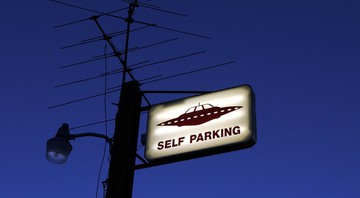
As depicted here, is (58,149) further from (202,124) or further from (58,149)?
(202,124)

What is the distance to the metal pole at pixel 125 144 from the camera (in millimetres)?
5508

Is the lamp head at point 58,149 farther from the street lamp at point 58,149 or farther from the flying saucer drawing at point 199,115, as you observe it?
the flying saucer drawing at point 199,115

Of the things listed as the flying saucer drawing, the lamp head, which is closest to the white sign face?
the flying saucer drawing

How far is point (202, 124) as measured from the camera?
5.95 metres

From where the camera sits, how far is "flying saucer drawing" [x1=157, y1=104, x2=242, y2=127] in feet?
19.6

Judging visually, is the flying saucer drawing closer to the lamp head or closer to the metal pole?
the metal pole

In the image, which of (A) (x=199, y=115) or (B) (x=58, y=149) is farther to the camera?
(B) (x=58, y=149)

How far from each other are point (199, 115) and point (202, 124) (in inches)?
6.0

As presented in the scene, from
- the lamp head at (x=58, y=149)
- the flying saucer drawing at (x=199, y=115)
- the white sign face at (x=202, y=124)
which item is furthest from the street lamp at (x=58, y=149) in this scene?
the flying saucer drawing at (x=199, y=115)

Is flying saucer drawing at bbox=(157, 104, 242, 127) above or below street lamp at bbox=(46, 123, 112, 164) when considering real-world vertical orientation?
above

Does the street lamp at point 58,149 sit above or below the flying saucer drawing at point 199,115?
below

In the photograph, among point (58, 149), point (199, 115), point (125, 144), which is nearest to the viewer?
point (125, 144)

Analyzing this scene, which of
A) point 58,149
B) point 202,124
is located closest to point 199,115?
point 202,124

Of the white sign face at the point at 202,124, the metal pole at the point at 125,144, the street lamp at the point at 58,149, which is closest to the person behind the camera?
the metal pole at the point at 125,144
